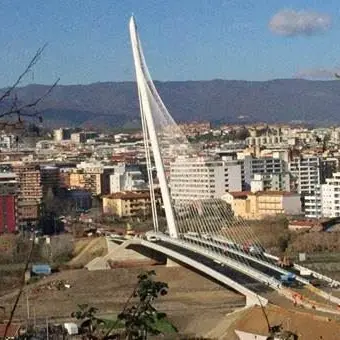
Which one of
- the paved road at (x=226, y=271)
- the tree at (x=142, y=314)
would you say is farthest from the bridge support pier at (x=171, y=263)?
the tree at (x=142, y=314)

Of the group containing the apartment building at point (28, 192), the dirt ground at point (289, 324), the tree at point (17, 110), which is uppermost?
the tree at point (17, 110)

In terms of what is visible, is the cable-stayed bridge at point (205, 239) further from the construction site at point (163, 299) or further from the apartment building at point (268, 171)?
the apartment building at point (268, 171)

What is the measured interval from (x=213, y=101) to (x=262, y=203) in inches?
2894

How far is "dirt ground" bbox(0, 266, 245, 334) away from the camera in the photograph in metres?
10.3

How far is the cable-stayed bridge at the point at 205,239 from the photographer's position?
35.5 feet

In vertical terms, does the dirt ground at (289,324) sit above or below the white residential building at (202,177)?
below

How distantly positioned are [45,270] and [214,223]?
7.87 feet

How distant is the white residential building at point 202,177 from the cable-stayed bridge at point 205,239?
1383mm

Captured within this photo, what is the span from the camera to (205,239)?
13438 mm

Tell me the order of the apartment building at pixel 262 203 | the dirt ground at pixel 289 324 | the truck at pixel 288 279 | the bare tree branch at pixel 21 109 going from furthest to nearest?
the apartment building at pixel 262 203
the truck at pixel 288 279
the dirt ground at pixel 289 324
the bare tree branch at pixel 21 109

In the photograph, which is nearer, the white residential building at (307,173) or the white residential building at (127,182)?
the white residential building at (307,173)

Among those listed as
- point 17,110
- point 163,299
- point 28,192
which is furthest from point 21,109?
point 28,192

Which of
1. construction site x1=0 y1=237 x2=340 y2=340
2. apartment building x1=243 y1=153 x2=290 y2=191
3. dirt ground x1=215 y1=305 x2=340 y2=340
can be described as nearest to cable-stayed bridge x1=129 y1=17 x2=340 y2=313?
construction site x1=0 y1=237 x2=340 y2=340

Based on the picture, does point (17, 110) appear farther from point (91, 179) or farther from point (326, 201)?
point (91, 179)
